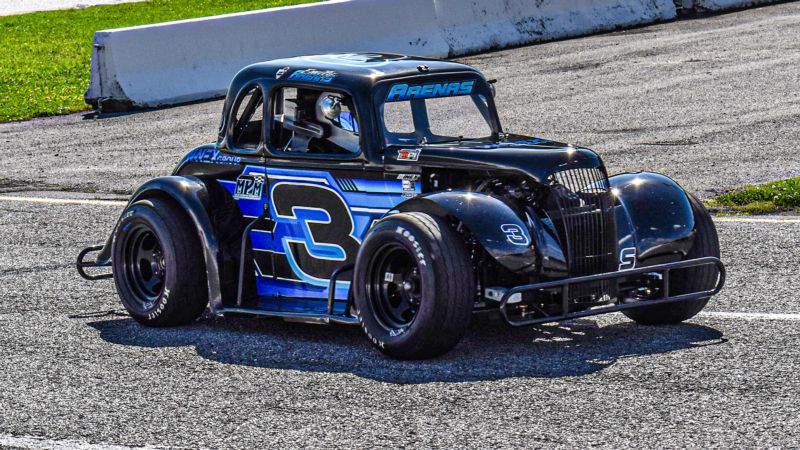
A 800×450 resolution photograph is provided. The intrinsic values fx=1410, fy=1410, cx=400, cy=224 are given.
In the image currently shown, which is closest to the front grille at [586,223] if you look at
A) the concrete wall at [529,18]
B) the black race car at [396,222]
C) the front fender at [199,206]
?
the black race car at [396,222]

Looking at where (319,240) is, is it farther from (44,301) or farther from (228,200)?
(44,301)

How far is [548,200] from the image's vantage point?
779 centimetres

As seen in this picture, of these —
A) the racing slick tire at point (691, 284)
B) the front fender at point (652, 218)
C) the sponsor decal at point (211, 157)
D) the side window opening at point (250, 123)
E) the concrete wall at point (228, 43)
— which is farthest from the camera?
the concrete wall at point (228, 43)

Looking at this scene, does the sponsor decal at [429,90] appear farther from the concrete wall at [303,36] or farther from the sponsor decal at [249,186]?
the concrete wall at [303,36]

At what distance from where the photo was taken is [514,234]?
7.49 metres

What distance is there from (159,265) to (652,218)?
10.2ft

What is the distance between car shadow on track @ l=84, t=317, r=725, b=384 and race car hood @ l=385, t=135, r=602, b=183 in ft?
3.21

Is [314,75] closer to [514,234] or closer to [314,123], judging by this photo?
[314,123]

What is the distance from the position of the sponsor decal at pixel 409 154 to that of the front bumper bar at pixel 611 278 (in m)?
1.12

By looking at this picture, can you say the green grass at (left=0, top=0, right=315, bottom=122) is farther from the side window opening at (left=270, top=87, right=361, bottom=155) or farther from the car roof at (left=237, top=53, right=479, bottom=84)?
the side window opening at (left=270, top=87, right=361, bottom=155)

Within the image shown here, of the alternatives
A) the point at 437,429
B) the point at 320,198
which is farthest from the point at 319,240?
the point at 437,429

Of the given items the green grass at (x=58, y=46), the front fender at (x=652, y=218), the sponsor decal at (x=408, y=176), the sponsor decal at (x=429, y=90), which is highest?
the sponsor decal at (x=429, y=90)

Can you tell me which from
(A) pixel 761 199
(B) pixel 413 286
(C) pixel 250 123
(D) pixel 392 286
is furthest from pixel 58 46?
(B) pixel 413 286

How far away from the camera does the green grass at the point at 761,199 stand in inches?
477
